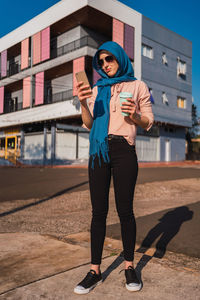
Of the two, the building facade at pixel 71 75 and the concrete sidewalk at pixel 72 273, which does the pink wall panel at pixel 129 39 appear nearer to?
the building facade at pixel 71 75

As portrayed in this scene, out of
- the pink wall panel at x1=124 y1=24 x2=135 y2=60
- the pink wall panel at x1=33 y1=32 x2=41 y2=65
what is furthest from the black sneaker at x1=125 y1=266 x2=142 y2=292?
the pink wall panel at x1=33 y1=32 x2=41 y2=65

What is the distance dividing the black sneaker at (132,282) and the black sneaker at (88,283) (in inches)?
8.8

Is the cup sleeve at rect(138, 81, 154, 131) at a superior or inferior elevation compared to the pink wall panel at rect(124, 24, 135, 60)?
inferior

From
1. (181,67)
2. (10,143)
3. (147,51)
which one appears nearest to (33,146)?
(10,143)

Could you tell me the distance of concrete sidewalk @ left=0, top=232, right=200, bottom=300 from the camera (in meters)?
2.02

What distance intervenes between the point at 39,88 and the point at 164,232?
22.6 m

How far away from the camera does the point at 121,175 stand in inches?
88.2

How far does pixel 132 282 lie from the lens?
6.91ft

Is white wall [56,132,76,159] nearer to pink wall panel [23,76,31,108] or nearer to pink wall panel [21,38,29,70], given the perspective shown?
pink wall panel [23,76,31,108]

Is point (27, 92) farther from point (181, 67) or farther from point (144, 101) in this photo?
point (144, 101)

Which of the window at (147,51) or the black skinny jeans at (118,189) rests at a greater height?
the window at (147,51)

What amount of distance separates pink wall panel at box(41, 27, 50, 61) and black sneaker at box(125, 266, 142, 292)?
23.7 meters

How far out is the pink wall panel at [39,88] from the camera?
2438cm

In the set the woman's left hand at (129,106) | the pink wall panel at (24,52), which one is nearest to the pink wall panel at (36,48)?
the pink wall panel at (24,52)
